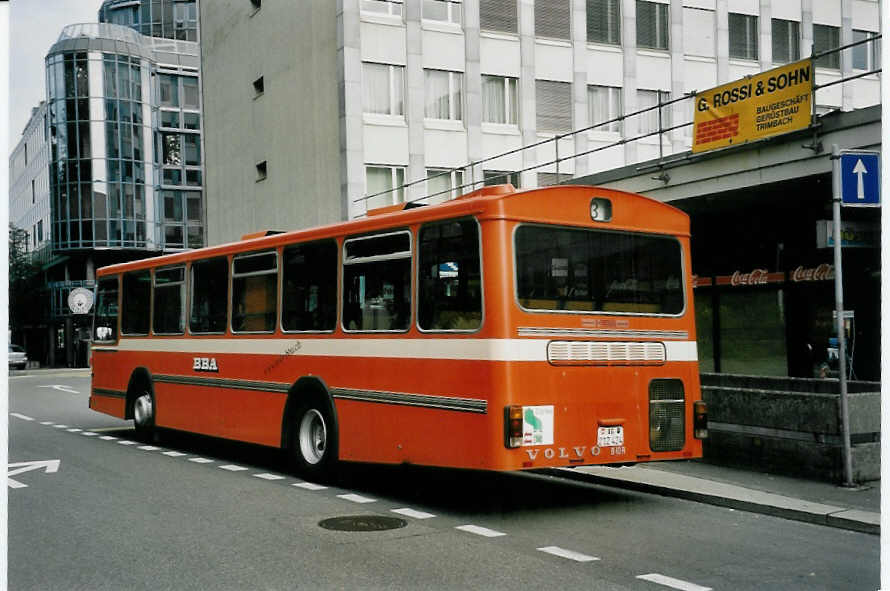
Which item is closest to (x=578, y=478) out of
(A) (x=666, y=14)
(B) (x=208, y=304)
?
(B) (x=208, y=304)

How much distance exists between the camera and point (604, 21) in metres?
36.3

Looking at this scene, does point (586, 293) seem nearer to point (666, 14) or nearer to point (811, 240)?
point (811, 240)

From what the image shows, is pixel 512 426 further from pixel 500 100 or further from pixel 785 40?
pixel 785 40

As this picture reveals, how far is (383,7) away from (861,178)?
23814 mm

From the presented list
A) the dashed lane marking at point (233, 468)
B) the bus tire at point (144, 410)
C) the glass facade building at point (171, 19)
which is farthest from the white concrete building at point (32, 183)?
the glass facade building at point (171, 19)

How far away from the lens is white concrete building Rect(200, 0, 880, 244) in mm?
32000

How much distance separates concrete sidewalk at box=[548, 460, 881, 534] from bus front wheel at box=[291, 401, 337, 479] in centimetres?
269

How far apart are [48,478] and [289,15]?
23.6 meters

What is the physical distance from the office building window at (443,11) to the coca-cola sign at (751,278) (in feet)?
54.9

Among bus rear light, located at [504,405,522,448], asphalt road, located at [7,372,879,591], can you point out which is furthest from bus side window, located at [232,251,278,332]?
bus rear light, located at [504,405,522,448]

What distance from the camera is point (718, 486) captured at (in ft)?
36.3

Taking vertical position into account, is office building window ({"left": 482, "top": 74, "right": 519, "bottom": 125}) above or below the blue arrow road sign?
above

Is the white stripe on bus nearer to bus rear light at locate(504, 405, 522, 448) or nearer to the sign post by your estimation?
bus rear light at locate(504, 405, 522, 448)

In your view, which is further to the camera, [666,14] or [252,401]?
[666,14]
